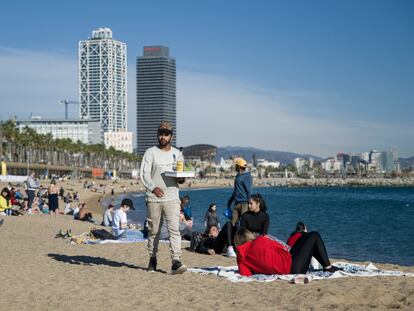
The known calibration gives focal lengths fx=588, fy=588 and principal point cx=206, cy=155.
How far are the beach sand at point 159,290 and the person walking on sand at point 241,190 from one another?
101 centimetres

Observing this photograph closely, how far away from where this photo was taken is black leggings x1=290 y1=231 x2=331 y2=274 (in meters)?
8.35

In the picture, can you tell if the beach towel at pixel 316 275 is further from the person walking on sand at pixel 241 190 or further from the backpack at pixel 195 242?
the backpack at pixel 195 242

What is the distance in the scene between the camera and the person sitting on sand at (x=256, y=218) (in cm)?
1039

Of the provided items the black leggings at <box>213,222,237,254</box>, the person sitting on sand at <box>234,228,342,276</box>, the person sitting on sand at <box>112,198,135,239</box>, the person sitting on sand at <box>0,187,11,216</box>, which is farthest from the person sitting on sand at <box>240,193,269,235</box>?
the person sitting on sand at <box>0,187,11,216</box>

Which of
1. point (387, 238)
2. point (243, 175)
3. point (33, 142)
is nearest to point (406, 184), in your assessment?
point (33, 142)

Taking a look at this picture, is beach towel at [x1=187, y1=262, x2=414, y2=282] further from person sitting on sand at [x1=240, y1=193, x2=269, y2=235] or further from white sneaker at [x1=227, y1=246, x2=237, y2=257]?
white sneaker at [x1=227, y1=246, x2=237, y2=257]

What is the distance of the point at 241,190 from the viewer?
38.5ft

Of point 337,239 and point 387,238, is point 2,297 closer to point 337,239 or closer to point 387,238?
point 337,239

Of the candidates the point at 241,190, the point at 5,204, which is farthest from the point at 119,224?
the point at 5,204

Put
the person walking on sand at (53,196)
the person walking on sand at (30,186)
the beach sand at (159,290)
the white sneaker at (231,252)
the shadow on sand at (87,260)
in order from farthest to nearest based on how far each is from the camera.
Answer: the person walking on sand at (30,186)
the person walking on sand at (53,196)
the white sneaker at (231,252)
the shadow on sand at (87,260)
the beach sand at (159,290)

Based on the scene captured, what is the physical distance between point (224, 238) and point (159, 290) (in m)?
4.62

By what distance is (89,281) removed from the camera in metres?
8.95

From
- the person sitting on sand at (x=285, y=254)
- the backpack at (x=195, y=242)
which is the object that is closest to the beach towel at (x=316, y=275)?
the person sitting on sand at (x=285, y=254)

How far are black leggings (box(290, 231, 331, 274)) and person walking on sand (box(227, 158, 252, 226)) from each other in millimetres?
3259
